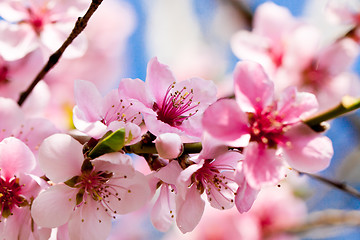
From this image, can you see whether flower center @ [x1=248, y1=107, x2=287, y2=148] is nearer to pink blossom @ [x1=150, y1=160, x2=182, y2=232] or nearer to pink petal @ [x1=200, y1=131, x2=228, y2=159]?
pink petal @ [x1=200, y1=131, x2=228, y2=159]

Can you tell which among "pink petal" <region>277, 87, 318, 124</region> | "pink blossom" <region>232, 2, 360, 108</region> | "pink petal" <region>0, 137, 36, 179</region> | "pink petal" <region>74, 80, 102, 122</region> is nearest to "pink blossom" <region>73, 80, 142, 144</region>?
"pink petal" <region>74, 80, 102, 122</region>

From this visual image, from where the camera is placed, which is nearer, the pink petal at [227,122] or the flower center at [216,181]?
the pink petal at [227,122]

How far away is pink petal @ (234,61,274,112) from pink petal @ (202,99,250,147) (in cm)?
2

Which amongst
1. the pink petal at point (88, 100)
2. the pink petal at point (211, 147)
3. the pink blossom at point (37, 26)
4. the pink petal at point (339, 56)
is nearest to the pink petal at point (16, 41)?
the pink blossom at point (37, 26)

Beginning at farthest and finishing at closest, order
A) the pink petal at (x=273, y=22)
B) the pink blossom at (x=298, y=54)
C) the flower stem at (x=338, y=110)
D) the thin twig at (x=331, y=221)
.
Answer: the pink petal at (x=273, y=22), the pink blossom at (x=298, y=54), the thin twig at (x=331, y=221), the flower stem at (x=338, y=110)

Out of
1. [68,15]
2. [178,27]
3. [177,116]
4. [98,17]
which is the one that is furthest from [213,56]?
[177,116]

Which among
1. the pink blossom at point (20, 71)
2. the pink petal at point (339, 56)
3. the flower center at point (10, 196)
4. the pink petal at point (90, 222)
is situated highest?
the pink blossom at point (20, 71)

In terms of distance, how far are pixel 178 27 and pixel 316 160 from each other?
246 cm

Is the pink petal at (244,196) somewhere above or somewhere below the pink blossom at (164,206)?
above

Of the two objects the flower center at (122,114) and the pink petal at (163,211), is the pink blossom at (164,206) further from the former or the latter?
the flower center at (122,114)

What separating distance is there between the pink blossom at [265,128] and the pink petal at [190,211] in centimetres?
15

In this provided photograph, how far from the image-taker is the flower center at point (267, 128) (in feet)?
2.06

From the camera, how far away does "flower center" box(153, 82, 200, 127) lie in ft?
2.42

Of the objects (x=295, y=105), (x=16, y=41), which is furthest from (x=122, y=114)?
(x=16, y=41)
